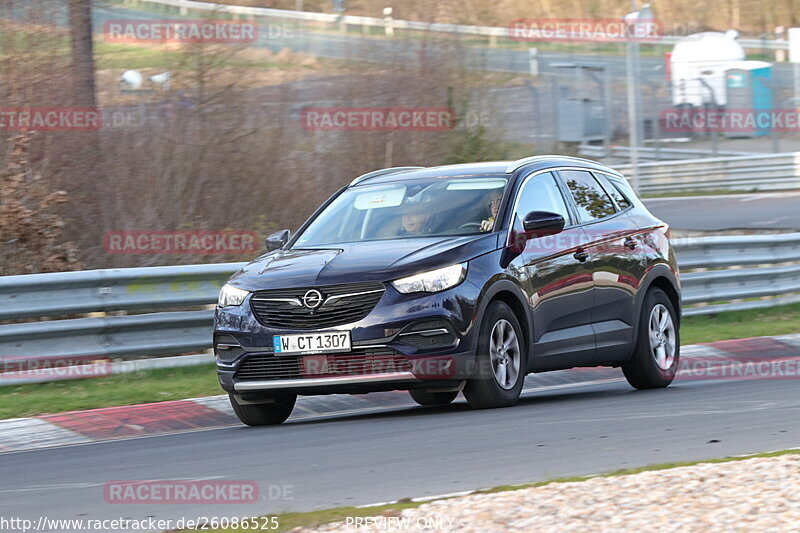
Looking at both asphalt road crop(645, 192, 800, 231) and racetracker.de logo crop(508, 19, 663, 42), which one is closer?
asphalt road crop(645, 192, 800, 231)

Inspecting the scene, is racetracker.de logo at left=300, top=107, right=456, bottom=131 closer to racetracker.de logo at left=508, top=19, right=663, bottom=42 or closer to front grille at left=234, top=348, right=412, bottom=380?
front grille at left=234, top=348, right=412, bottom=380

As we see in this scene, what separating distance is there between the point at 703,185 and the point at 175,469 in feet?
111

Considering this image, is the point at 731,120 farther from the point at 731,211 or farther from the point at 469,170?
the point at 469,170

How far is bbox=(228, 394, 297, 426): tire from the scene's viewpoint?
963 centimetres

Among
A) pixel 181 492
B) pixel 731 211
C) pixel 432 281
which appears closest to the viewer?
pixel 181 492

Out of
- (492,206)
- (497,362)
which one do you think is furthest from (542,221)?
(497,362)

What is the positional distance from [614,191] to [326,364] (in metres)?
3.61

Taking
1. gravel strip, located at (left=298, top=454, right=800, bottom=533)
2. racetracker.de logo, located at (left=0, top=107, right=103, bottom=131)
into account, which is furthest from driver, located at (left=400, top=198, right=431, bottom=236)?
racetracker.de logo, located at (left=0, top=107, right=103, bottom=131)

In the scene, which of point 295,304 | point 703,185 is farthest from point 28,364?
point 703,185

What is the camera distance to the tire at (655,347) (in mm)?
11023

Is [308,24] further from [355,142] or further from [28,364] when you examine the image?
[28,364]

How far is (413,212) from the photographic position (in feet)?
32.7

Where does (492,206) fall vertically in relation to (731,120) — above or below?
below

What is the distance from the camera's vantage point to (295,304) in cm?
893
